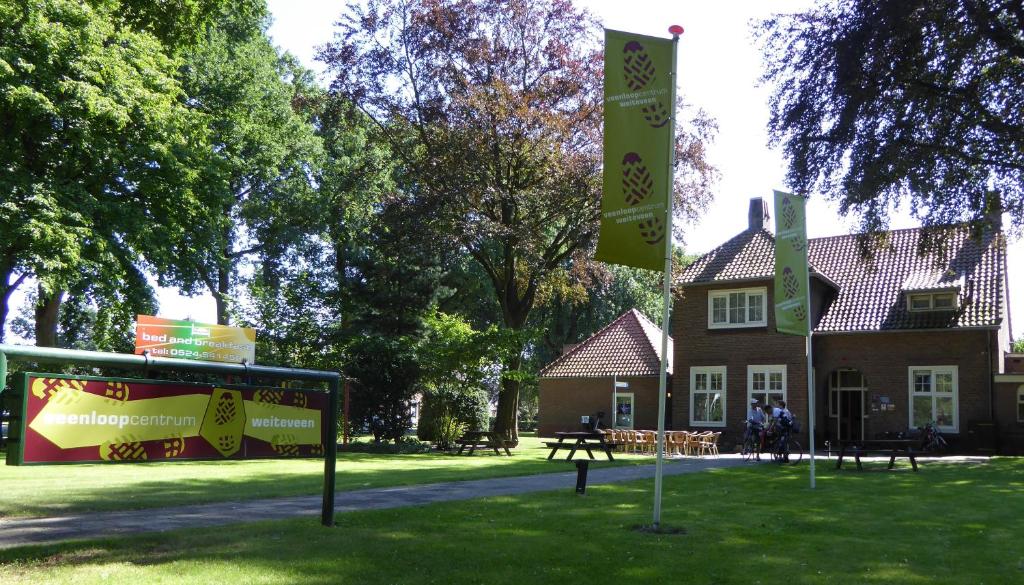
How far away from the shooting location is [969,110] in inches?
737

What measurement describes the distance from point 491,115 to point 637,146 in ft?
55.5

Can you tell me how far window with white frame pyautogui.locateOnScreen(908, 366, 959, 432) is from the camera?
30109 millimetres

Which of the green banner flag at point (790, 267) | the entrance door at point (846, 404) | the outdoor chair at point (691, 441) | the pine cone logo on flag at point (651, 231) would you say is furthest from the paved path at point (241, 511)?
the entrance door at point (846, 404)

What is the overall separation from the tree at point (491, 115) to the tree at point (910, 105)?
26.9 ft

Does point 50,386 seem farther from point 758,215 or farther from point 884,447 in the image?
point 758,215

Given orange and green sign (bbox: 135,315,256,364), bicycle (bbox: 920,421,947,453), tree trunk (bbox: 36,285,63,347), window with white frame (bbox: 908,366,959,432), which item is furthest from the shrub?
window with white frame (bbox: 908,366,959,432)

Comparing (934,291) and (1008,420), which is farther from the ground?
(934,291)

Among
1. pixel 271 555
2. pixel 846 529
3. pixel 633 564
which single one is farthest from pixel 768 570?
pixel 271 555

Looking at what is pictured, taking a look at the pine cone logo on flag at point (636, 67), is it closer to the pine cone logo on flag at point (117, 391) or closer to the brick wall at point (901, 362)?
the pine cone logo on flag at point (117, 391)

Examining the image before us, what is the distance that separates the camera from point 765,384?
32.9m

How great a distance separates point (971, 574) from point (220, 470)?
14093mm

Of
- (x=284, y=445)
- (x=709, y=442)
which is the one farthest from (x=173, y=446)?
(x=709, y=442)

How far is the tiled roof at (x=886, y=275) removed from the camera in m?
→ 30.3

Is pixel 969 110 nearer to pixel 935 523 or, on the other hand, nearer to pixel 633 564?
pixel 935 523
